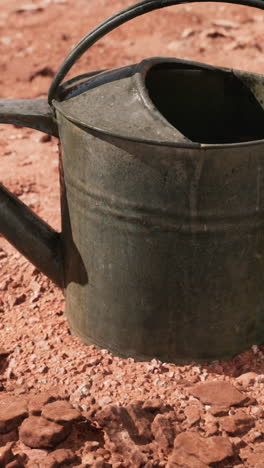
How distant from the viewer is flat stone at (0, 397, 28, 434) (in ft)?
7.90

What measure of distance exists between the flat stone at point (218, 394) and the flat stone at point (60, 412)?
446 millimetres

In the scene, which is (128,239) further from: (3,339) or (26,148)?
(26,148)

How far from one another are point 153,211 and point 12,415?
0.80 m

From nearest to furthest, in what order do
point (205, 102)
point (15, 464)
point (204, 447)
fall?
point (15, 464) → point (204, 447) → point (205, 102)

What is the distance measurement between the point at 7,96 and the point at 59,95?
9.06 ft

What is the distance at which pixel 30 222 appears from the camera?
2795 mm

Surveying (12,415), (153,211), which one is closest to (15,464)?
(12,415)

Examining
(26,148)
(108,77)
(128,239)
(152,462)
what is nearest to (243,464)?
(152,462)

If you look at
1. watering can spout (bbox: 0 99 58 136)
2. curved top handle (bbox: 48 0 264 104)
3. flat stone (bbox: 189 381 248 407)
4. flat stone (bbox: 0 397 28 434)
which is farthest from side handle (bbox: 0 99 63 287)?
flat stone (bbox: 189 381 248 407)

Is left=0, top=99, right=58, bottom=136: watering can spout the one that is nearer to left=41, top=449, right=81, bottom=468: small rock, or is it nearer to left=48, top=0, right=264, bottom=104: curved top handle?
left=48, top=0, right=264, bottom=104: curved top handle

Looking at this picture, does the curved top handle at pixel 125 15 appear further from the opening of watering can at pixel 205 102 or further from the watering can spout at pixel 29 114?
the opening of watering can at pixel 205 102

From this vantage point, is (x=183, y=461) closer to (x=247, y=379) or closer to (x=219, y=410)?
(x=219, y=410)

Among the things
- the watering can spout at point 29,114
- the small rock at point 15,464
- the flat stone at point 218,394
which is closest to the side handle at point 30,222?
the watering can spout at point 29,114

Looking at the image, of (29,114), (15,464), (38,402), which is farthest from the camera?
(29,114)
